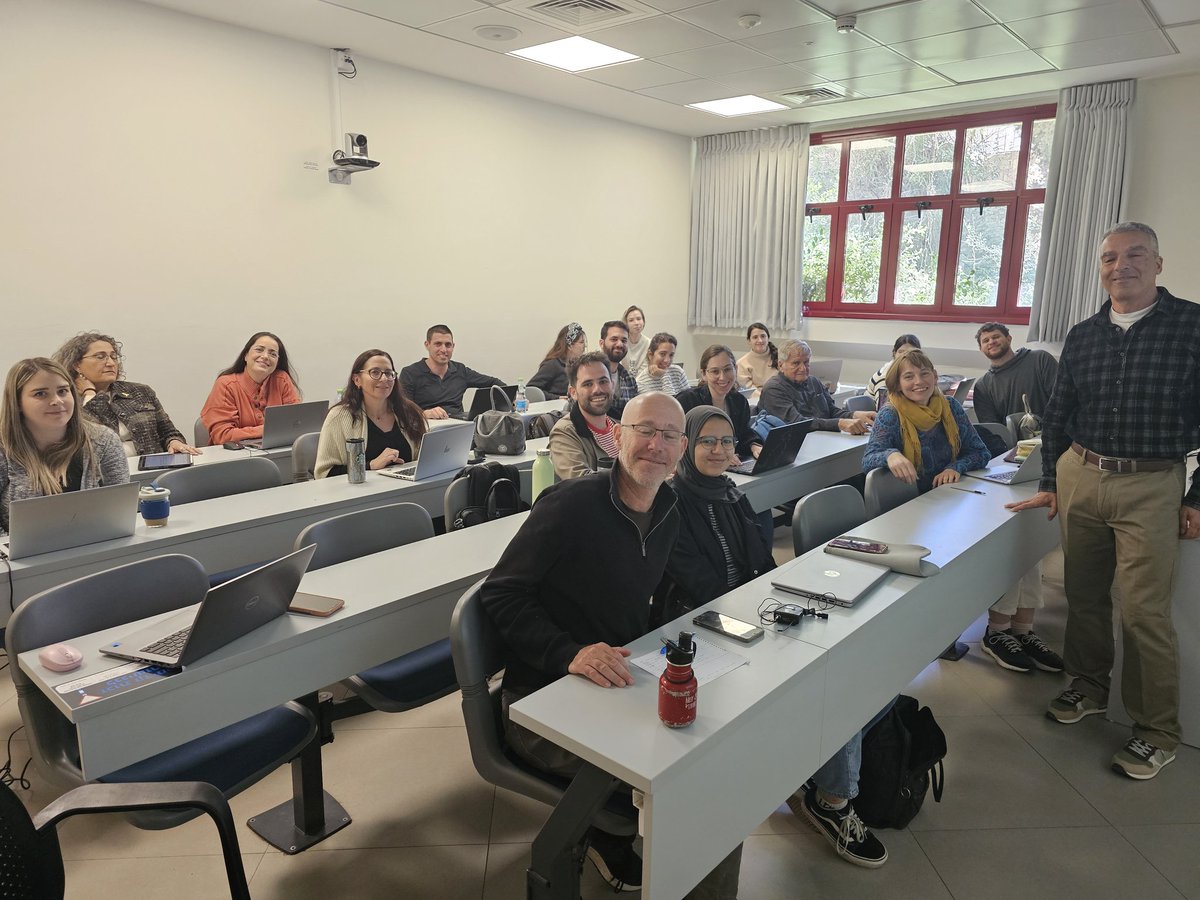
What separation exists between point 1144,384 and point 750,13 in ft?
11.2

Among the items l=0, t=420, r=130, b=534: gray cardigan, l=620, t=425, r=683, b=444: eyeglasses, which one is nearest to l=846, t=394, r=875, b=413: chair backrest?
l=620, t=425, r=683, b=444: eyeglasses

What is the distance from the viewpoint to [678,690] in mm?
1416

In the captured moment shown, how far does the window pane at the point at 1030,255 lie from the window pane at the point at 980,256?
0.69 ft

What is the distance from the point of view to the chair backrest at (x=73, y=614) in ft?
5.74

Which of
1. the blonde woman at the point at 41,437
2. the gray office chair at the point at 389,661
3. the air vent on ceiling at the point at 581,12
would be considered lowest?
the gray office chair at the point at 389,661

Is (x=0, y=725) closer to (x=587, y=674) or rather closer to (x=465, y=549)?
(x=465, y=549)

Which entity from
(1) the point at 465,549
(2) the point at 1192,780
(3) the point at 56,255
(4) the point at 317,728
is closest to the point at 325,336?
(3) the point at 56,255

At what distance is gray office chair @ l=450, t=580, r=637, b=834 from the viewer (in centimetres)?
177

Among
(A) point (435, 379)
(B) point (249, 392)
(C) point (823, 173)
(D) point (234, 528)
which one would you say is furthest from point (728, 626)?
(C) point (823, 173)

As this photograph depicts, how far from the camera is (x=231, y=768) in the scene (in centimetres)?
179

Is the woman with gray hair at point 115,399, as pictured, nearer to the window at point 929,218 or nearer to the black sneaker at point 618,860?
the black sneaker at point 618,860

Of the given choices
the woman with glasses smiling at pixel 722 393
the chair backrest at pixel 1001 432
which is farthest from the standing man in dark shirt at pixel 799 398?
the woman with glasses smiling at pixel 722 393

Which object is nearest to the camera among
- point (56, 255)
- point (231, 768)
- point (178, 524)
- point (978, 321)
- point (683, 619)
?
point (231, 768)

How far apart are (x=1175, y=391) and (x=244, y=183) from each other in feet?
18.1
